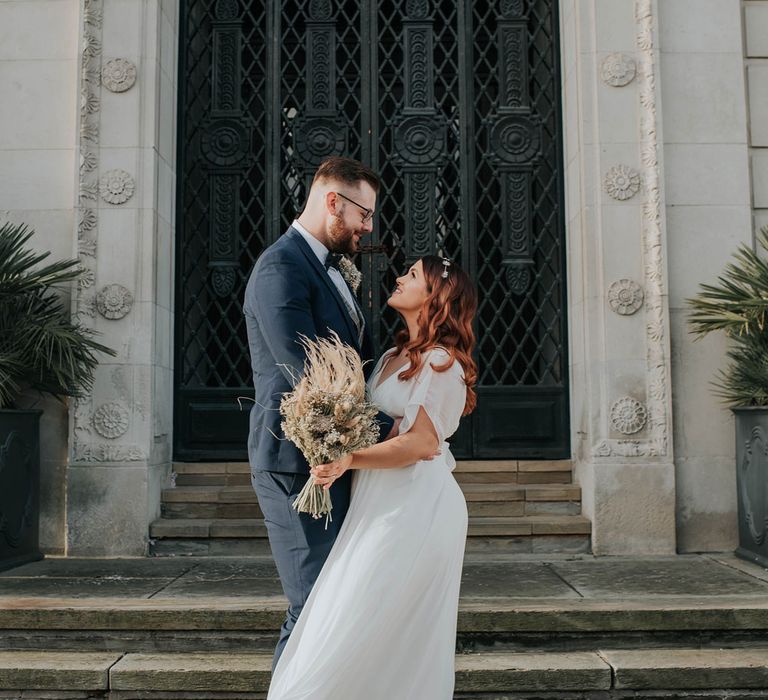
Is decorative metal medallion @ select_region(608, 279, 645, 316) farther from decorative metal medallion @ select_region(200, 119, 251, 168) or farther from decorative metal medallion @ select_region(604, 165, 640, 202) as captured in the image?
decorative metal medallion @ select_region(200, 119, 251, 168)

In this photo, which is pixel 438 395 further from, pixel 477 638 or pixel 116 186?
pixel 116 186

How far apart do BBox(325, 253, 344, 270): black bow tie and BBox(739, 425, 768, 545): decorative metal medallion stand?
397 centimetres

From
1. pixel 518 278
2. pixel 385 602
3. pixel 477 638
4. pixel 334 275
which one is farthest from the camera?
pixel 518 278

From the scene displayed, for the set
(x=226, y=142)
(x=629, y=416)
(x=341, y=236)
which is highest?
(x=226, y=142)

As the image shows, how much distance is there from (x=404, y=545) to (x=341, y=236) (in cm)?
129

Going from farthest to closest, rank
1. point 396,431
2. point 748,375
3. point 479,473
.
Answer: point 479,473 < point 748,375 < point 396,431

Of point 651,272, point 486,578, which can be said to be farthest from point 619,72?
point 486,578

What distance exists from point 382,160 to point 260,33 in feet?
5.48

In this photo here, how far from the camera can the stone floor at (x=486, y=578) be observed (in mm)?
5457

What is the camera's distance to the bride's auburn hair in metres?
3.55

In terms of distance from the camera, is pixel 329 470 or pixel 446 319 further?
pixel 446 319

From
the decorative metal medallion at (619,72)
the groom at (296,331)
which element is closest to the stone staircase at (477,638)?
the groom at (296,331)

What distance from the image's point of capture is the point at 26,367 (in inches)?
249

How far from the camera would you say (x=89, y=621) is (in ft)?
16.5
